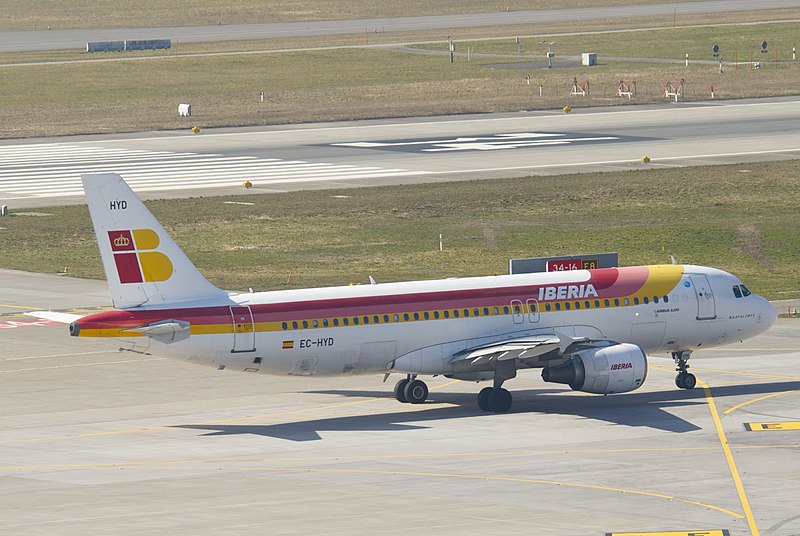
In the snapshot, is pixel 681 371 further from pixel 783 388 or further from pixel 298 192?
pixel 298 192

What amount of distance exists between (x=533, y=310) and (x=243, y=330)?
1016 centimetres

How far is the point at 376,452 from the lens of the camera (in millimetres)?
45969

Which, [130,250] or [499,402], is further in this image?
[499,402]

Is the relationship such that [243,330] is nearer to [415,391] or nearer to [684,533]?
[415,391]

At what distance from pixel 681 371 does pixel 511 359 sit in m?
7.76

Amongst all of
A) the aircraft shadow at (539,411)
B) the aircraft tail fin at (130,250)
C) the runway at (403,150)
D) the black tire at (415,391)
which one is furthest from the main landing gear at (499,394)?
the runway at (403,150)

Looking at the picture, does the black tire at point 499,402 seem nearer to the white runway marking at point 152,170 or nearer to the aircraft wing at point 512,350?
the aircraft wing at point 512,350

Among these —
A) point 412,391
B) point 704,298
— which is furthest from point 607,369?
point 412,391

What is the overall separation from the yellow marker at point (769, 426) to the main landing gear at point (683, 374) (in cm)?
647

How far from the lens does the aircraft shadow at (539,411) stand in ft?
163

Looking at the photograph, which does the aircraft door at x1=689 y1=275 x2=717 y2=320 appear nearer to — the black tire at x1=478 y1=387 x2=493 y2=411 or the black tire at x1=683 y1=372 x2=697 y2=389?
the black tire at x1=683 y1=372 x2=697 y2=389

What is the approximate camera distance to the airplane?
1900 inches

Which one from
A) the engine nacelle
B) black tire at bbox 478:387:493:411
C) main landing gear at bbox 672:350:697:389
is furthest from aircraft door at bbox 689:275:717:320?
black tire at bbox 478:387:493:411

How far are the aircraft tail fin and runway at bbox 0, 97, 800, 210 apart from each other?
168 feet
